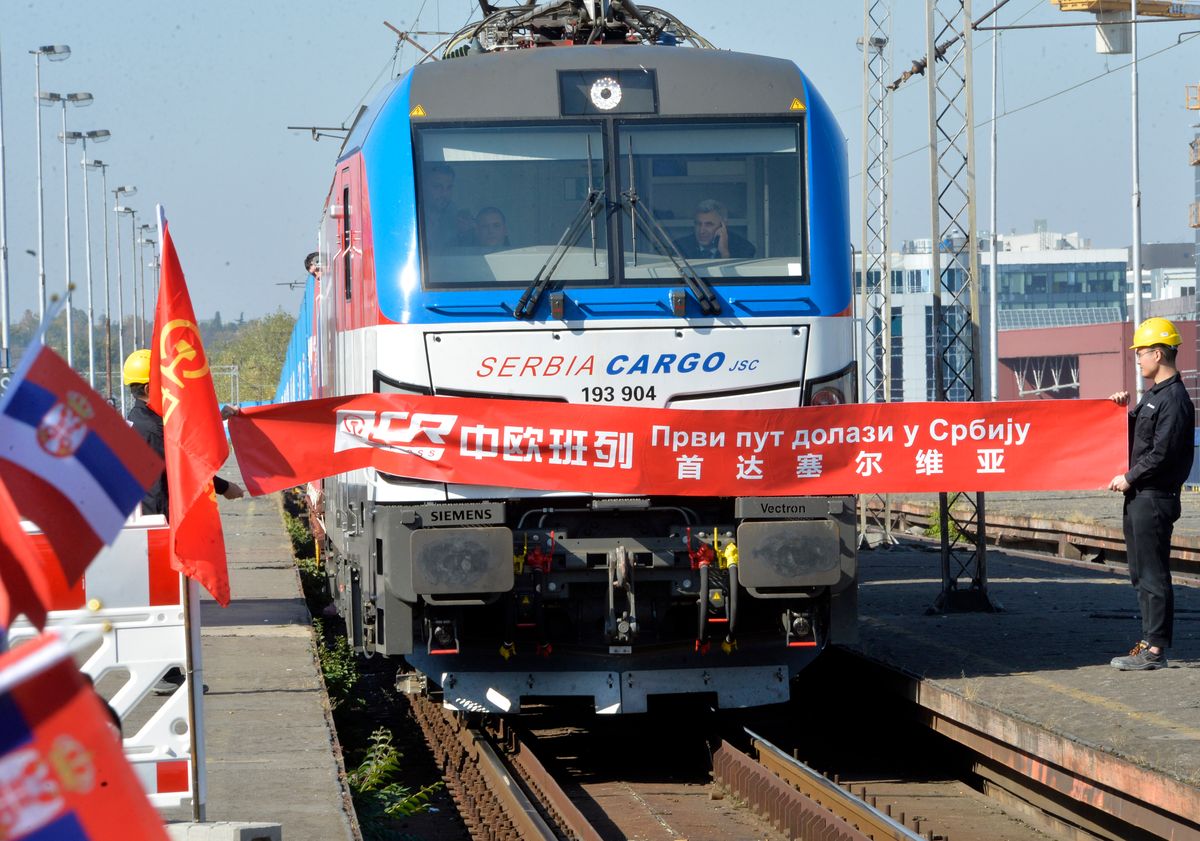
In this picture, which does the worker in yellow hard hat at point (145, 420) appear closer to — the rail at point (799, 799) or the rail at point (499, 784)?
the rail at point (499, 784)

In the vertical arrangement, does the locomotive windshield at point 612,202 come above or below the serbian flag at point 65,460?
above

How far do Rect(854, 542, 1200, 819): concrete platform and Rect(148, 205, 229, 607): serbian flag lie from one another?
3.71 meters

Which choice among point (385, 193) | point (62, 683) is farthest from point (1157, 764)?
point (62, 683)

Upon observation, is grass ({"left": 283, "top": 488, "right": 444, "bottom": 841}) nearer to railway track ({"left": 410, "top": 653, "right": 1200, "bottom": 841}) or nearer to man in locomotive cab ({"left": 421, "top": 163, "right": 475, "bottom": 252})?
railway track ({"left": 410, "top": 653, "right": 1200, "bottom": 841})

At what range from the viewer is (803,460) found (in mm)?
8859

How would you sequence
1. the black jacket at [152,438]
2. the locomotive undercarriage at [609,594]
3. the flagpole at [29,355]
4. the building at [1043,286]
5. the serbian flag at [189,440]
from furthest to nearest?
the building at [1043,286] → the black jacket at [152,438] → the locomotive undercarriage at [609,594] → the serbian flag at [189,440] → the flagpole at [29,355]

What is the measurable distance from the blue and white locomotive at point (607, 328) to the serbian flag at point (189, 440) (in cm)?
233

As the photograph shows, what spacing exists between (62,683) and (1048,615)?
1060 centimetres

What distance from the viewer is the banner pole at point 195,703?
610cm

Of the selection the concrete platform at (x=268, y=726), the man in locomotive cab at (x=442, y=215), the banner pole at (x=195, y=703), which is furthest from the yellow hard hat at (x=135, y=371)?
the banner pole at (x=195, y=703)

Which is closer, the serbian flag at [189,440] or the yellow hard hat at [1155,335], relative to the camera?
the serbian flag at [189,440]

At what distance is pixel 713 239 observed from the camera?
8984 millimetres

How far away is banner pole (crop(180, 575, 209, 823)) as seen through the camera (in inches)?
240

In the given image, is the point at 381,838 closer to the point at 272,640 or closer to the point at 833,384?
the point at 833,384
